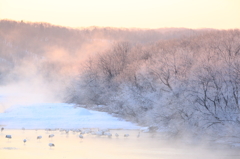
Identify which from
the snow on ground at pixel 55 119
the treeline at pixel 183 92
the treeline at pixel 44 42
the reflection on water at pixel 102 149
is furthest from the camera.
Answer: the treeline at pixel 44 42

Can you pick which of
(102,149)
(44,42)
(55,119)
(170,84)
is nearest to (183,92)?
(170,84)

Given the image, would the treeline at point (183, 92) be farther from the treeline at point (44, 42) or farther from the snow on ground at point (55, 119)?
the treeline at point (44, 42)

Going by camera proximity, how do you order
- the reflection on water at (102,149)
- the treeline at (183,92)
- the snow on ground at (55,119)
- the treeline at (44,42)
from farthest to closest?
the treeline at (44,42)
the snow on ground at (55,119)
the treeline at (183,92)
the reflection on water at (102,149)

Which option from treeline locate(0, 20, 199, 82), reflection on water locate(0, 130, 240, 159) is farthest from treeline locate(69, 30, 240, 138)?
treeline locate(0, 20, 199, 82)

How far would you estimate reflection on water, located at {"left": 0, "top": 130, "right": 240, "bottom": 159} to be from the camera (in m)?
19.2

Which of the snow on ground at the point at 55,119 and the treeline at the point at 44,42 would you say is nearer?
the snow on ground at the point at 55,119

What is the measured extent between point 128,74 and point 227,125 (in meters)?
21.9

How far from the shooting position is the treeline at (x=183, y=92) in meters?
25.5

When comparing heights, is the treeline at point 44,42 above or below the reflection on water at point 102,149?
above

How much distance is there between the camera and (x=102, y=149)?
21.3m

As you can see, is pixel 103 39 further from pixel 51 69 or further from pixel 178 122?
pixel 178 122

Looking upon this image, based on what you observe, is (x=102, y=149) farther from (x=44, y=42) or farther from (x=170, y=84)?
(x=44, y=42)

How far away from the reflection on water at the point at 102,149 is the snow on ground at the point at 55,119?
24.6ft

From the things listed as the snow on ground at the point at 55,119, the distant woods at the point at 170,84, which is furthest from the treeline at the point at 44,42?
the snow on ground at the point at 55,119
